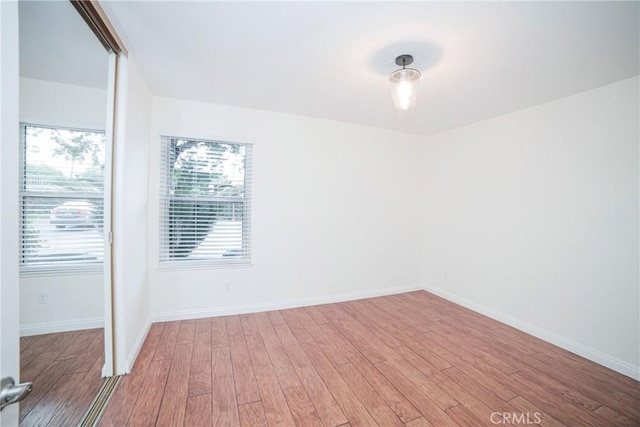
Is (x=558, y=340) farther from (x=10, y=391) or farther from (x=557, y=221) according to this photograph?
(x=10, y=391)

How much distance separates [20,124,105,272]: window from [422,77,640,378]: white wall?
4.06 meters

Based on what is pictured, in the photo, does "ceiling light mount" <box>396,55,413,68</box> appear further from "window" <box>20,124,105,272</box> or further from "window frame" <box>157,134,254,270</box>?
"window" <box>20,124,105,272</box>

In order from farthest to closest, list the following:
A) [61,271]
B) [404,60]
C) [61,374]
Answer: [404,60]
[61,374]
[61,271]

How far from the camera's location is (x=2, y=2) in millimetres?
664

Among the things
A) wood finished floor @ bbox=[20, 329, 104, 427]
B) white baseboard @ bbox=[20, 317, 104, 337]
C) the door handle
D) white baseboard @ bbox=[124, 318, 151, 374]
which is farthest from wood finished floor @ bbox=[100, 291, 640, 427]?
the door handle

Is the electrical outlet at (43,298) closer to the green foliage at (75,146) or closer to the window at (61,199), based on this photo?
the window at (61,199)

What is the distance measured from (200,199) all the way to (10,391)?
8.82 ft

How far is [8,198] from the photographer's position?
0.69 meters

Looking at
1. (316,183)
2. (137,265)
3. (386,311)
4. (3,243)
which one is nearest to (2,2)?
(3,243)

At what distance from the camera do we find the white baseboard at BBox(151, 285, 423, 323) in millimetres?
3078

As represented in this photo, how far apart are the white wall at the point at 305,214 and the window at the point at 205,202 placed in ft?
0.35

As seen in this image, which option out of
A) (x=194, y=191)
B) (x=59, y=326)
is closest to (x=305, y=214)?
(x=194, y=191)

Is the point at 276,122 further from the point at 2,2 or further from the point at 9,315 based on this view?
the point at 9,315

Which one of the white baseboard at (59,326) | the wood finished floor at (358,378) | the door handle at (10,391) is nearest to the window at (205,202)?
the wood finished floor at (358,378)
